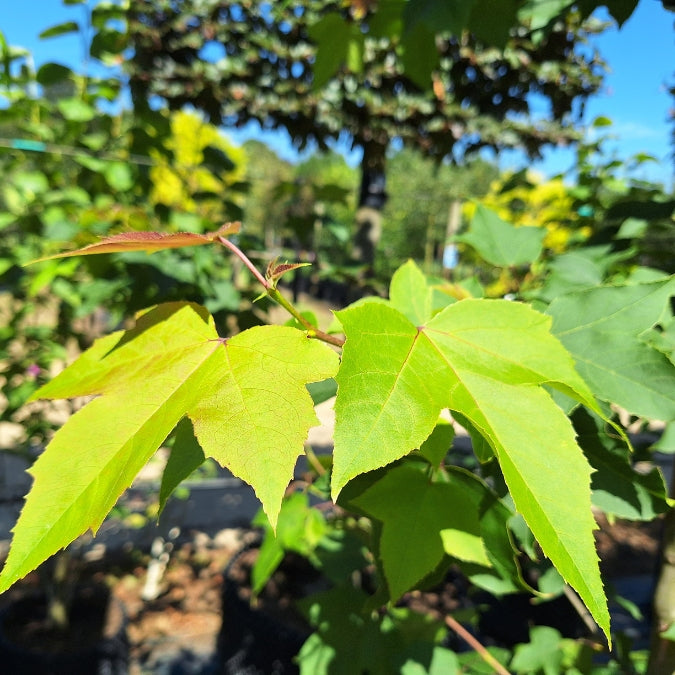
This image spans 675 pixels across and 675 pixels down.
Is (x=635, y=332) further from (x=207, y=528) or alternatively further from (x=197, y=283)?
(x=207, y=528)

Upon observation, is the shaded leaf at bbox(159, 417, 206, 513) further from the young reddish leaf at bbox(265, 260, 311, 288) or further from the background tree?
the background tree

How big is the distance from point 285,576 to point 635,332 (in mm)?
1957

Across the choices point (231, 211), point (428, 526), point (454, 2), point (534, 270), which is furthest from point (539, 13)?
point (231, 211)

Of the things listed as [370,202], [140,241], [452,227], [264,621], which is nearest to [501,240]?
[140,241]

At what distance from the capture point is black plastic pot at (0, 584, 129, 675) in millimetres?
1730

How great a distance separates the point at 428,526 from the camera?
50cm

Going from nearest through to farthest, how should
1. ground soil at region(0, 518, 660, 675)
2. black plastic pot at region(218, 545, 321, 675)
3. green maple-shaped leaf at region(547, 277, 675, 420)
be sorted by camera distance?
green maple-shaped leaf at region(547, 277, 675, 420) < black plastic pot at region(218, 545, 321, 675) < ground soil at region(0, 518, 660, 675)

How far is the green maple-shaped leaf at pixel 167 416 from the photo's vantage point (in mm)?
326

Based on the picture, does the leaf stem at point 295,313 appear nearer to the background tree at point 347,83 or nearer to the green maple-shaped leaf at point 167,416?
the green maple-shaped leaf at point 167,416

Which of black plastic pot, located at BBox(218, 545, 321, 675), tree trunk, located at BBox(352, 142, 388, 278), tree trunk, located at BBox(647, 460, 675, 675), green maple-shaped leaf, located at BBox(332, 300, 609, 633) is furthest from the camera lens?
tree trunk, located at BBox(352, 142, 388, 278)

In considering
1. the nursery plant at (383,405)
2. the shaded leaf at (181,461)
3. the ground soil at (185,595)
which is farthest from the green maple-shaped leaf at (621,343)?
the ground soil at (185,595)

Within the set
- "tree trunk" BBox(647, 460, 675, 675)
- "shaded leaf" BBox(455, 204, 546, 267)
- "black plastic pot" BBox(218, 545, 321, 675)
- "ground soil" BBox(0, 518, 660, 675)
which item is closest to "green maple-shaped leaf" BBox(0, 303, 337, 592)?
"shaded leaf" BBox(455, 204, 546, 267)

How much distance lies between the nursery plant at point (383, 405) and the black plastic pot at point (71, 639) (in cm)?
180

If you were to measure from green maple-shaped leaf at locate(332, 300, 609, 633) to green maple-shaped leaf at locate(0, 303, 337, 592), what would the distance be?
0.12 feet
